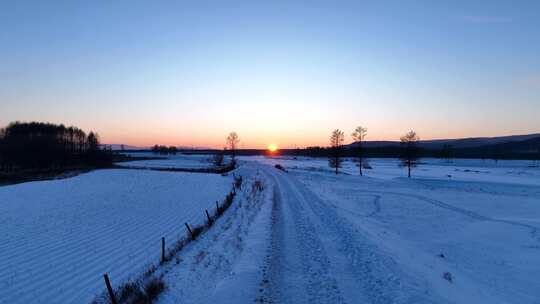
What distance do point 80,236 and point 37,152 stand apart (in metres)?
85.0

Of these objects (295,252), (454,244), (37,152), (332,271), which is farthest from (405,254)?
(37,152)

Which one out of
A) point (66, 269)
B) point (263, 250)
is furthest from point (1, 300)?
point (263, 250)

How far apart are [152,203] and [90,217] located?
6.79 meters

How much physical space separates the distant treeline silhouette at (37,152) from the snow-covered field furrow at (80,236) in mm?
58947

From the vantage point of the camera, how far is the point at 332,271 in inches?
359

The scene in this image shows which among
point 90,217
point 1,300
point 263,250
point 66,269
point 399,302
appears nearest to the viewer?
point 399,302

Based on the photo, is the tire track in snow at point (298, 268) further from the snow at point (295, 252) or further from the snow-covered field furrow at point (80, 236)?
the snow-covered field furrow at point (80, 236)

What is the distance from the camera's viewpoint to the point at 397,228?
16812mm

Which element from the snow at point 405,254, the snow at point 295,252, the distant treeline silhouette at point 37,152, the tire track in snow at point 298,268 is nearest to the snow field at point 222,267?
the snow at point 295,252

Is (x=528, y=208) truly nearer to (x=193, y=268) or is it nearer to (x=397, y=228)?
(x=397, y=228)

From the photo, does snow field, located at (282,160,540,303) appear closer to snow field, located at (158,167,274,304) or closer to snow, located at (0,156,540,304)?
snow, located at (0,156,540,304)

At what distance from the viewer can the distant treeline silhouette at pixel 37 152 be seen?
3076 inches

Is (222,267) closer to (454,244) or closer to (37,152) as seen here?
(454,244)

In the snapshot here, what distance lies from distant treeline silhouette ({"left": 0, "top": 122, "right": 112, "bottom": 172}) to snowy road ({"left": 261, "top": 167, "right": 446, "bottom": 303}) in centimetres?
8552
